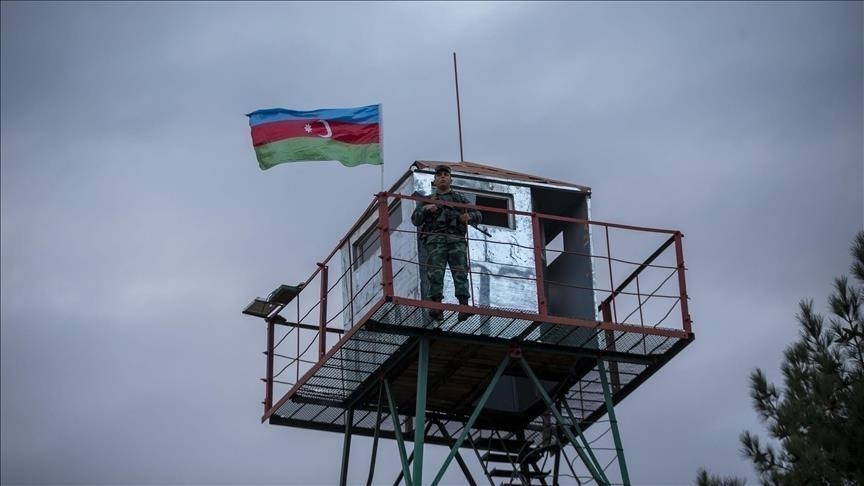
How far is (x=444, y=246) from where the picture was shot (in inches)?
1481

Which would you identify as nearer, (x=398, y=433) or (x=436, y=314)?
(x=436, y=314)

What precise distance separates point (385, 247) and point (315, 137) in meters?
3.64

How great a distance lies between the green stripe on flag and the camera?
3978cm

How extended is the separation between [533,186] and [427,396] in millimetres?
3985

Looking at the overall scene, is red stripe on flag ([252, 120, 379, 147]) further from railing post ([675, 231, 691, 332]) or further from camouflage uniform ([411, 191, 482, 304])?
railing post ([675, 231, 691, 332])

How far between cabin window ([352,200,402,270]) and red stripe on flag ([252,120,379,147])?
1.33m

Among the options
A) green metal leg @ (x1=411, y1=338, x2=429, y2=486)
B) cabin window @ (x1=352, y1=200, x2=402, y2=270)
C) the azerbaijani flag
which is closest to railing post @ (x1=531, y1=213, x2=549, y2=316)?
green metal leg @ (x1=411, y1=338, x2=429, y2=486)

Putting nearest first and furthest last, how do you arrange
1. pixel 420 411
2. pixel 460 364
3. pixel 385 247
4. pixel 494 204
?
pixel 385 247
pixel 420 411
pixel 460 364
pixel 494 204

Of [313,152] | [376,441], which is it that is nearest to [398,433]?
[376,441]

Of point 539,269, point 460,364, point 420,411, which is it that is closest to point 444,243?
point 539,269

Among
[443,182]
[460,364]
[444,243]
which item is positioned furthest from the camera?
[460,364]

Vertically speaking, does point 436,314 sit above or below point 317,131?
below

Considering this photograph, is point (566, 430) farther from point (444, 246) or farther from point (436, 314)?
point (444, 246)

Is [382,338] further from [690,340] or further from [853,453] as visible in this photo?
[853,453]
